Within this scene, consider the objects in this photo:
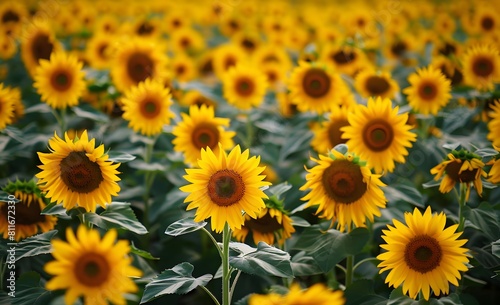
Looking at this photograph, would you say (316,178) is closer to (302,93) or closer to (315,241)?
(315,241)

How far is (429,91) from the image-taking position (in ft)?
11.0

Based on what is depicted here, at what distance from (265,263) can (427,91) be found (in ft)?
6.28

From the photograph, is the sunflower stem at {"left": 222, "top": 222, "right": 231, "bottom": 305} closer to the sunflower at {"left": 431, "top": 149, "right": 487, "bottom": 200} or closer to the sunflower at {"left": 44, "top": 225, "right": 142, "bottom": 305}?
the sunflower at {"left": 44, "top": 225, "right": 142, "bottom": 305}

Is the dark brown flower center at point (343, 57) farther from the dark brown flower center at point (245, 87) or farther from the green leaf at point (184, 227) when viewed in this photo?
the green leaf at point (184, 227)

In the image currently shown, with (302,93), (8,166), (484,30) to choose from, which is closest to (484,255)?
(302,93)

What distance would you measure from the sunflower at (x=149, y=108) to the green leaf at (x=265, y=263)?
1354 mm

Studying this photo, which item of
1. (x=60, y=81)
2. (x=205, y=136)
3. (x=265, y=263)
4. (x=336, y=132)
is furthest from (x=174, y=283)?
(x=60, y=81)

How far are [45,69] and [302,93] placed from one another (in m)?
1.59

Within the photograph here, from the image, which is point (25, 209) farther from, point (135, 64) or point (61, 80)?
point (135, 64)

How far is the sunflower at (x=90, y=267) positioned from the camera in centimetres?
144

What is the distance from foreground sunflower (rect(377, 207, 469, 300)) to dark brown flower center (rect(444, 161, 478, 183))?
41cm

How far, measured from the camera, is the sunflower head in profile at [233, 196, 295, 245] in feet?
7.91

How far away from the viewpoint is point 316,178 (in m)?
2.31

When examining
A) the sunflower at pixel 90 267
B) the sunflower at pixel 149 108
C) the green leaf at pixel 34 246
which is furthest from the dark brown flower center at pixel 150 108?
the sunflower at pixel 90 267
